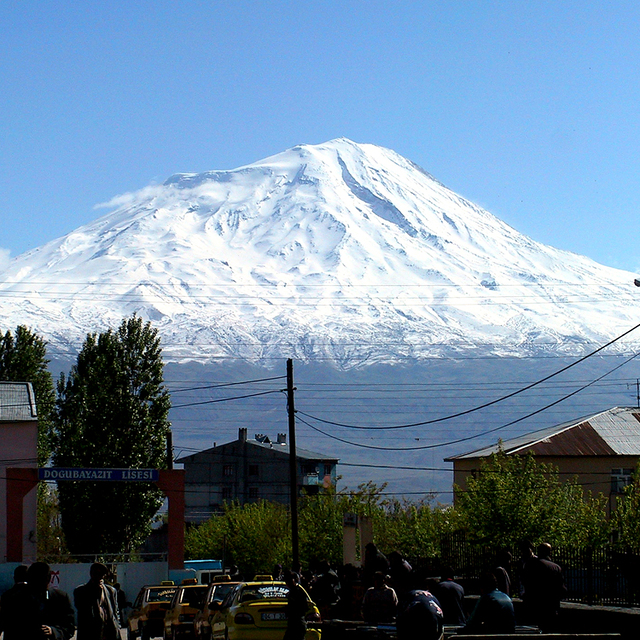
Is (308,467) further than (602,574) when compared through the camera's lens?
Yes

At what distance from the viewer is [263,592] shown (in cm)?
1955

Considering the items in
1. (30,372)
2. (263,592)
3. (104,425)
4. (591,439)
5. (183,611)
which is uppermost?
(30,372)

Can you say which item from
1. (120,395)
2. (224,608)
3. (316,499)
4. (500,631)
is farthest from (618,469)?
(500,631)

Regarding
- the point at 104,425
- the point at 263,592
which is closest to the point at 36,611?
the point at 263,592

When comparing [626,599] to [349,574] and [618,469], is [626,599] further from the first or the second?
[618,469]

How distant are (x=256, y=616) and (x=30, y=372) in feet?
122

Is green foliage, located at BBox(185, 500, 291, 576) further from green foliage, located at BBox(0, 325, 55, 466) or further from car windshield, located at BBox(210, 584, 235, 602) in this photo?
car windshield, located at BBox(210, 584, 235, 602)

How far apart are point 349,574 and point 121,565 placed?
17.6 metres

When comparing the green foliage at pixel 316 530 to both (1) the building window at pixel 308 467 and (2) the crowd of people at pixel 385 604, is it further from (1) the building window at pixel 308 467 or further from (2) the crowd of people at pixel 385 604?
(1) the building window at pixel 308 467

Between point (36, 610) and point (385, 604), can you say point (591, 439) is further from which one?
point (36, 610)

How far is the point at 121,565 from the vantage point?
38312 millimetres

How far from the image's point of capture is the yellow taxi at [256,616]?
61.5 feet

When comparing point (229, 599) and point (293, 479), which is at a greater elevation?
point (293, 479)

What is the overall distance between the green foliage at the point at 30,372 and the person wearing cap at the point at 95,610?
40.1 metres
